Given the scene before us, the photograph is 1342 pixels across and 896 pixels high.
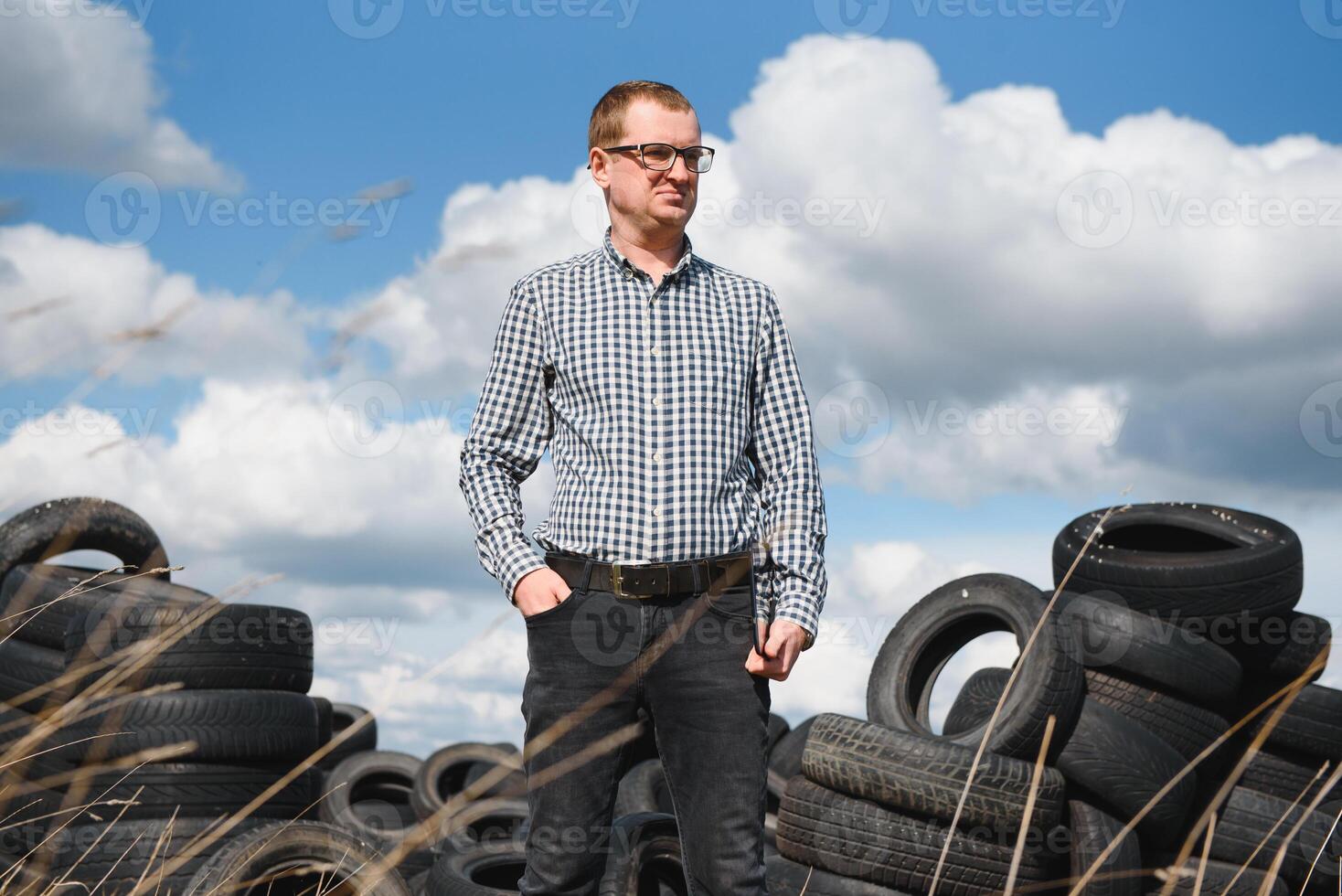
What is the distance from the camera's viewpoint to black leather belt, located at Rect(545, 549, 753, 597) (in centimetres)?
243

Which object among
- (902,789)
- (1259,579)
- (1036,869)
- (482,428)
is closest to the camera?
(482,428)

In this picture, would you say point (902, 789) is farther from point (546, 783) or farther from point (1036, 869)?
point (546, 783)

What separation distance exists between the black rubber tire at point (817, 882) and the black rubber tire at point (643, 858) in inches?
33.8

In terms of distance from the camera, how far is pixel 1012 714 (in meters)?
5.16

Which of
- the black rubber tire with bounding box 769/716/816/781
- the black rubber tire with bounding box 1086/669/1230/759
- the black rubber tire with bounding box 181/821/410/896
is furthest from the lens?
the black rubber tire with bounding box 769/716/816/781

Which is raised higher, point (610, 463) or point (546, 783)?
point (610, 463)

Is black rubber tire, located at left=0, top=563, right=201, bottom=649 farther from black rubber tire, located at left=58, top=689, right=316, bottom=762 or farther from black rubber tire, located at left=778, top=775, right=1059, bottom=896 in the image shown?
black rubber tire, located at left=778, top=775, right=1059, bottom=896

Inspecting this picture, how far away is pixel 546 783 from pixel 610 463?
685mm

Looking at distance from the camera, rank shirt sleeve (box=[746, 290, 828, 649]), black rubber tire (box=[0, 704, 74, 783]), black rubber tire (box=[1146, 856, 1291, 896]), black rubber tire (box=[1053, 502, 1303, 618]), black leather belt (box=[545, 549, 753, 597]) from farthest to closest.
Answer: black rubber tire (box=[1053, 502, 1303, 618]) < black rubber tire (box=[1146, 856, 1291, 896]) < black rubber tire (box=[0, 704, 74, 783]) < shirt sleeve (box=[746, 290, 828, 649]) < black leather belt (box=[545, 549, 753, 597])

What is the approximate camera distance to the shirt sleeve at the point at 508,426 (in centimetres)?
260

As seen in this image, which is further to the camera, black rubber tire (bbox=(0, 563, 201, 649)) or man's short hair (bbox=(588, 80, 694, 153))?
black rubber tire (bbox=(0, 563, 201, 649))

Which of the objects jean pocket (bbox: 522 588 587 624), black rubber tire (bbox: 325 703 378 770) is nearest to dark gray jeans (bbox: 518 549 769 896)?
jean pocket (bbox: 522 588 587 624)

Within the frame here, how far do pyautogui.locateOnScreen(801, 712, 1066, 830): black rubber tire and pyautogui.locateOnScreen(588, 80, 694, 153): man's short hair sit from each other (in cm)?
291

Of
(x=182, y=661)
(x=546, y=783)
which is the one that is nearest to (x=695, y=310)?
(x=546, y=783)
